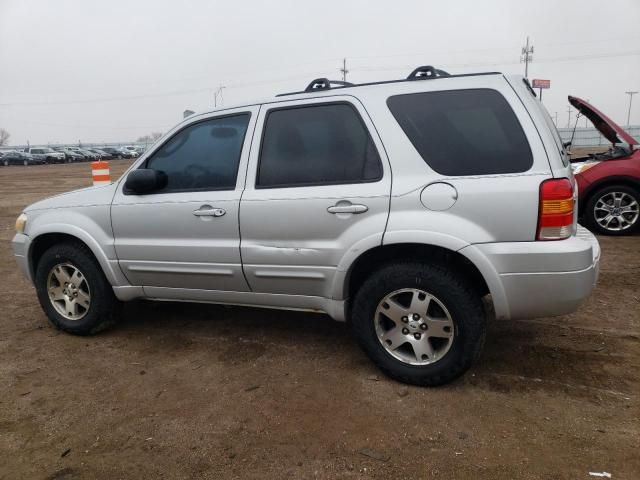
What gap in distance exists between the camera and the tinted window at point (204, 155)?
11.3 ft

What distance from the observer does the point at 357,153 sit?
121 inches

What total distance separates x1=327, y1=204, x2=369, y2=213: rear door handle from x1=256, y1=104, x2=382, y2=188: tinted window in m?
0.16

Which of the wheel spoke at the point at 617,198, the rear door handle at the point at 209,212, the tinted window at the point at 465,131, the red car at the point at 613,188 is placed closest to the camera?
the tinted window at the point at 465,131

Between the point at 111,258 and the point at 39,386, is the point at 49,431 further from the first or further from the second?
the point at 111,258

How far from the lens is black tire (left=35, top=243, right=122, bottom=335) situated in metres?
3.93

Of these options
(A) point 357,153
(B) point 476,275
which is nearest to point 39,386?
(A) point 357,153

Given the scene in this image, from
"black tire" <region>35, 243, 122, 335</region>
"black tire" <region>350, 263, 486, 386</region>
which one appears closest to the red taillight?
"black tire" <region>350, 263, 486, 386</region>

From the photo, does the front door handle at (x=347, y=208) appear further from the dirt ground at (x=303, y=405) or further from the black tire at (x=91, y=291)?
the black tire at (x=91, y=291)

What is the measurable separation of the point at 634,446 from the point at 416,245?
1.46 m

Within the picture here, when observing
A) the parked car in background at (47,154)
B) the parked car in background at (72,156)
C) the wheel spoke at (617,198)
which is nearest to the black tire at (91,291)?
the wheel spoke at (617,198)

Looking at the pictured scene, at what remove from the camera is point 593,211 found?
23.3 feet

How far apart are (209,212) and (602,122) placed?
18.4 ft

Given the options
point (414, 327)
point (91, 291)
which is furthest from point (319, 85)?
point (91, 291)

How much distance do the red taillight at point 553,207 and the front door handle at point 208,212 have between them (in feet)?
6.49
